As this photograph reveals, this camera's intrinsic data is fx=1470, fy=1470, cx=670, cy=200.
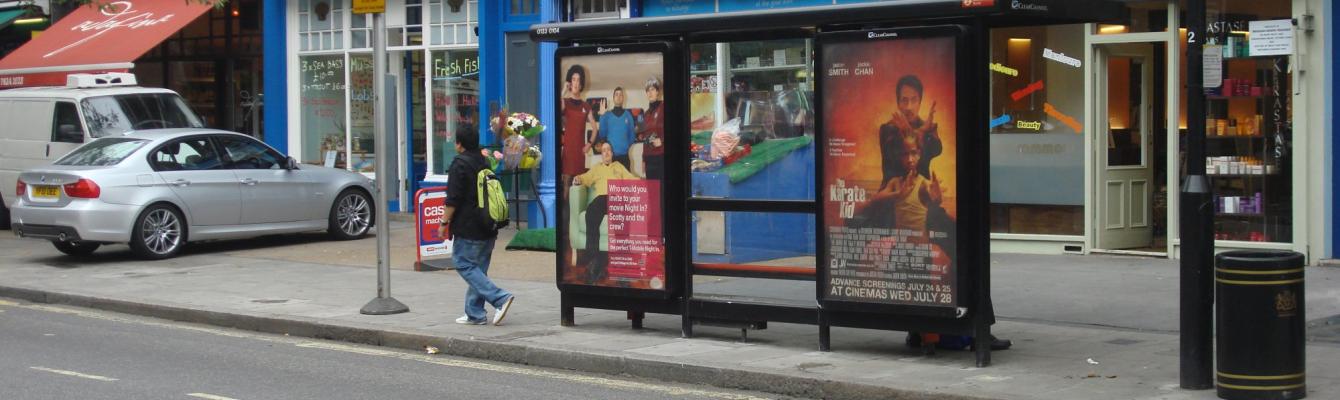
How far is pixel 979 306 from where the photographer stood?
28.9 feet

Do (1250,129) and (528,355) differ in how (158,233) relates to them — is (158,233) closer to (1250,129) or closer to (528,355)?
(528,355)

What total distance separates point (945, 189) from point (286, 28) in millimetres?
16265

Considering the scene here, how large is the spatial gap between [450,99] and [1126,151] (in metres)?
9.85

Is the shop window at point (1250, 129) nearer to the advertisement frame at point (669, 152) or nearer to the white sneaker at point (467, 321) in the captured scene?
the advertisement frame at point (669, 152)

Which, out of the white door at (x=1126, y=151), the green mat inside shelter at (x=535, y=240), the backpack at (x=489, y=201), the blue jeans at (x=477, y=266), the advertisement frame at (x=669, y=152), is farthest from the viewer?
the green mat inside shelter at (x=535, y=240)

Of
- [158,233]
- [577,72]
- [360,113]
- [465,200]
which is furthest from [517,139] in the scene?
[577,72]

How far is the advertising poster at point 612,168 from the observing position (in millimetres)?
10195

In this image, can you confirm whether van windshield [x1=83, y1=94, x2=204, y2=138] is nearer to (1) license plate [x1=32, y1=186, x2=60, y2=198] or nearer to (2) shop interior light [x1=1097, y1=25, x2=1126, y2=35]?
(1) license plate [x1=32, y1=186, x2=60, y2=198]

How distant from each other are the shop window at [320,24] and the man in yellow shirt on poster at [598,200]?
497 inches

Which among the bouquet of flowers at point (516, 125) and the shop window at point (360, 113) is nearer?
the bouquet of flowers at point (516, 125)

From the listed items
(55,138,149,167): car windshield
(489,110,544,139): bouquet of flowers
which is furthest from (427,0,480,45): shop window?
(55,138,149,167): car windshield

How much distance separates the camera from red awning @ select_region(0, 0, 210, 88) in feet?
73.8

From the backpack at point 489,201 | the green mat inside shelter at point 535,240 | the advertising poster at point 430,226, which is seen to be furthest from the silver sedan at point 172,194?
the backpack at point 489,201

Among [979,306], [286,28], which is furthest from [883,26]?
[286,28]
